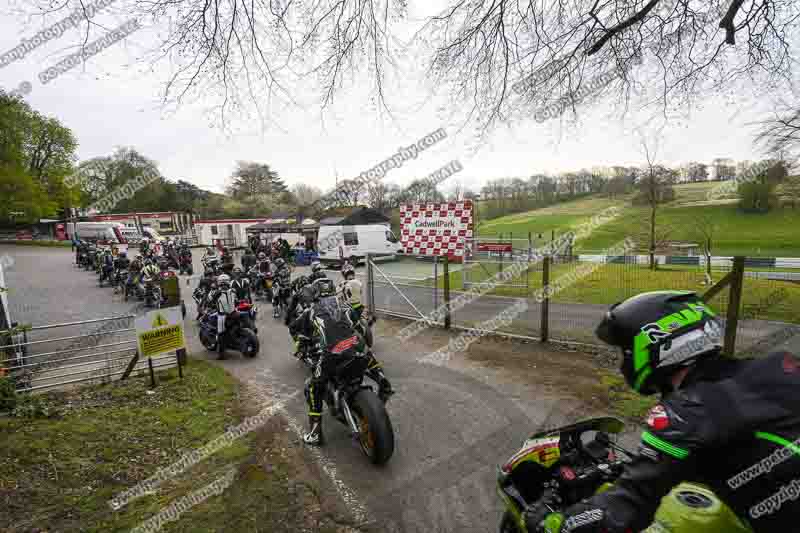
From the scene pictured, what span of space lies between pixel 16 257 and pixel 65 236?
58.8ft

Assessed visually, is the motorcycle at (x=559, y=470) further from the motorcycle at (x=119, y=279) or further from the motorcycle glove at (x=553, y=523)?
the motorcycle at (x=119, y=279)

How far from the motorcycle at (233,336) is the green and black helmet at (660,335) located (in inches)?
254

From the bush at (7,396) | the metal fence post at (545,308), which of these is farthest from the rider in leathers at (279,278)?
the metal fence post at (545,308)

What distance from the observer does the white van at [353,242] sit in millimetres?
21203

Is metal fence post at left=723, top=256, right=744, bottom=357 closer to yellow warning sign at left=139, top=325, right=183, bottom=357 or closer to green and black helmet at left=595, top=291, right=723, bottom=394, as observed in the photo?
green and black helmet at left=595, top=291, right=723, bottom=394

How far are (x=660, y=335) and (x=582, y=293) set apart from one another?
7.58 meters

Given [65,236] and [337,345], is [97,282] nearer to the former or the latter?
[337,345]

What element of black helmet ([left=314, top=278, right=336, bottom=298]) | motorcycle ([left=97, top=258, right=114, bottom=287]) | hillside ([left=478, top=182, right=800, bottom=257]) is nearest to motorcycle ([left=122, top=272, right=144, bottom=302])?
motorcycle ([left=97, top=258, right=114, bottom=287])

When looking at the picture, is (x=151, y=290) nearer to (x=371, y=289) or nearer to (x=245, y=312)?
(x=245, y=312)

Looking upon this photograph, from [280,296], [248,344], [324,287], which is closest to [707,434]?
[324,287]

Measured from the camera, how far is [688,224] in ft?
98.4

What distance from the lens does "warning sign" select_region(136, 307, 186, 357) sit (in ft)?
17.7

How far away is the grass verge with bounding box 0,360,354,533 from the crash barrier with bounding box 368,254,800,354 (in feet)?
15.2

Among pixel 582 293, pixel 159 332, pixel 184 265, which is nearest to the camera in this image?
pixel 159 332
